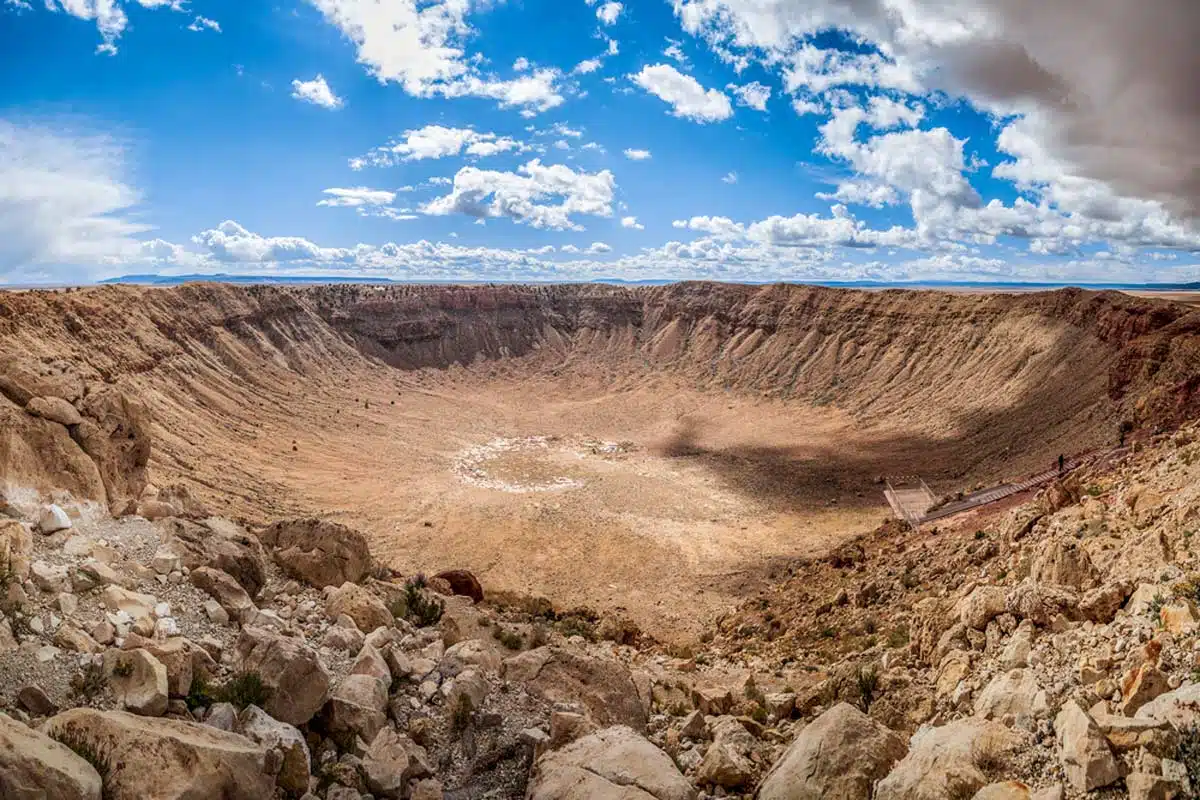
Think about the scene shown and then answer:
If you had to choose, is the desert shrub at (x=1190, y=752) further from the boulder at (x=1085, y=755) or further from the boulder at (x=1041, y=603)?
the boulder at (x=1041, y=603)

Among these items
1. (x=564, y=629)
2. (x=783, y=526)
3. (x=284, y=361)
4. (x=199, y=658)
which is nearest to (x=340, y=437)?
(x=284, y=361)

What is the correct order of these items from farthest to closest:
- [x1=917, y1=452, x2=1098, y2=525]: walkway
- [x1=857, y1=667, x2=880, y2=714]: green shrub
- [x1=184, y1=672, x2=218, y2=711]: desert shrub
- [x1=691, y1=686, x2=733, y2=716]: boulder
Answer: [x1=917, y1=452, x2=1098, y2=525]: walkway, [x1=691, y1=686, x2=733, y2=716]: boulder, [x1=857, y1=667, x2=880, y2=714]: green shrub, [x1=184, y1=672, x2=218, y2=711]: desert shrub

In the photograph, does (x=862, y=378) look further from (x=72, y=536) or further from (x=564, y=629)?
(x=72, y=536)

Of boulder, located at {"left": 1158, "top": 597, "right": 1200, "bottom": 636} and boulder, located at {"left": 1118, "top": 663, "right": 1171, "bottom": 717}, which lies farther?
boulder, located at {"left": 1158, "top": 597, "right": 1200, "bottom": 636}

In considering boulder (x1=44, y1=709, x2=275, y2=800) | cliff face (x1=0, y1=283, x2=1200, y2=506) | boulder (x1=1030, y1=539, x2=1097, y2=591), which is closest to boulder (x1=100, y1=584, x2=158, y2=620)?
boulder (x1=44, y1=709, x2=275, y2=800)

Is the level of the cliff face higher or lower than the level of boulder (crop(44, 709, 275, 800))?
→ higher

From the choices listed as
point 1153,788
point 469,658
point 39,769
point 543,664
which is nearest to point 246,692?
point 39,769

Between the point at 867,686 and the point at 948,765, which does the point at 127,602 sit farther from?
the point at 867,686

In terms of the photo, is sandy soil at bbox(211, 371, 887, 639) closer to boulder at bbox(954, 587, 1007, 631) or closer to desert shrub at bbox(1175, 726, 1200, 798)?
boulder at bbox(954, 587, 1007, 631)
